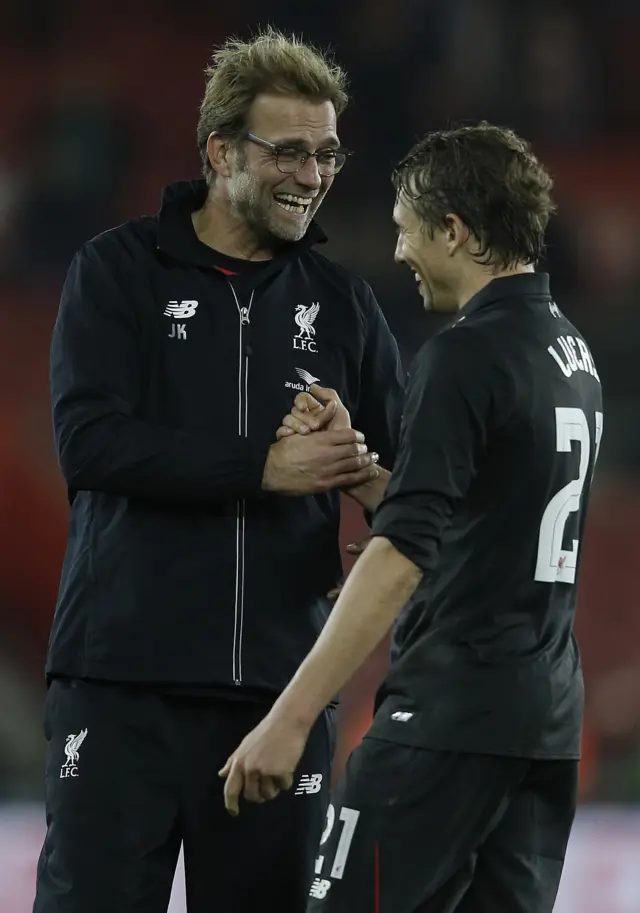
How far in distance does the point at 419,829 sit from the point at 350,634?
0.88ft

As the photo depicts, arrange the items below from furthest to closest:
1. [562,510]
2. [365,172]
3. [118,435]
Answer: [365,172] → [118,435] → [562,510]

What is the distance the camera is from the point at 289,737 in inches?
68.9

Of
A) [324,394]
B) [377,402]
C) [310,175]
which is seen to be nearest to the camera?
[324,394]

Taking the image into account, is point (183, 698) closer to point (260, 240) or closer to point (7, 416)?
point (260, 240)

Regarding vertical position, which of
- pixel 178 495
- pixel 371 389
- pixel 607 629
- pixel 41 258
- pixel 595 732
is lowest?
pixel 595 732

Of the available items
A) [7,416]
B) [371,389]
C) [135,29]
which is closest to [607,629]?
[7,416]

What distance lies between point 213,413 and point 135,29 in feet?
13.4

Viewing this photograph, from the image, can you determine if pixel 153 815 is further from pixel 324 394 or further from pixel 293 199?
pixel 293 199

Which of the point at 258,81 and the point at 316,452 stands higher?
the point at 258,81

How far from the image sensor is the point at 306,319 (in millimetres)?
2393

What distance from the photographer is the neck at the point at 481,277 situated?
194cm

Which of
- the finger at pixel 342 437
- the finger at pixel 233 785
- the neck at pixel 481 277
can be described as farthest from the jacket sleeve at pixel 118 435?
the finger at pixel 233 785

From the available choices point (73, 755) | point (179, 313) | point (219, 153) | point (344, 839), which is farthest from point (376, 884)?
point (219, 153)

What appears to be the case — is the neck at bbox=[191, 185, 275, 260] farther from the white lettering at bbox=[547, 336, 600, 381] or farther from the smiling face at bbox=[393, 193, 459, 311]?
the white lettering at bbox=[547, 336, 600, 381]
